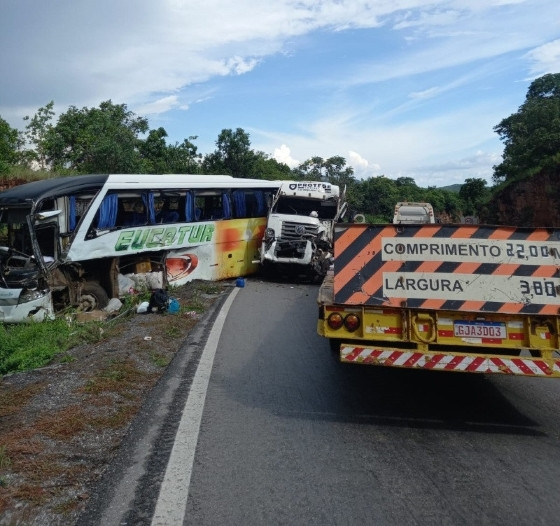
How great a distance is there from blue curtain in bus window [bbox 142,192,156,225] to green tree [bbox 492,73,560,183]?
25.8 metres

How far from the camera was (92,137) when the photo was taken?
29188 mm

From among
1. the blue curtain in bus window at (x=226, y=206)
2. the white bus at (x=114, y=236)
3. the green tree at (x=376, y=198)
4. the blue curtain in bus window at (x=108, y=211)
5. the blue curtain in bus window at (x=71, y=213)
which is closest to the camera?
the white bus at (x=114, y=236)

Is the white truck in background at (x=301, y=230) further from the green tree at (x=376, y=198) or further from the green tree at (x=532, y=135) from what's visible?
the green tree at (x=376, y=198)

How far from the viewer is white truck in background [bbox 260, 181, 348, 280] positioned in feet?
49.5

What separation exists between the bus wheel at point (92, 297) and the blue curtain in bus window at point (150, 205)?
2258 millimetres

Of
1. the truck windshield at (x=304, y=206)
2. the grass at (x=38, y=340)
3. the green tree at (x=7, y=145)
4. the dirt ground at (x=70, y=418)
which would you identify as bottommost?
the grass at (x=38, y=340)

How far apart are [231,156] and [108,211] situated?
92.0 feet

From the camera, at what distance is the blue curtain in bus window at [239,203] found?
53.0ft

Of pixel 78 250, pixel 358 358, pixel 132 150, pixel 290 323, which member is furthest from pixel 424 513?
pixel 132 150

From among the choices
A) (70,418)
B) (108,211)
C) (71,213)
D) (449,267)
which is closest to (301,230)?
(108,211)

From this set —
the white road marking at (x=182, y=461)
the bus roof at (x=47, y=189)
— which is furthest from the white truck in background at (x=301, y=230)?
the white road marking at (x=182, y=461)

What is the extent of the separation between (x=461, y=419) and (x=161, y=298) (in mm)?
6796

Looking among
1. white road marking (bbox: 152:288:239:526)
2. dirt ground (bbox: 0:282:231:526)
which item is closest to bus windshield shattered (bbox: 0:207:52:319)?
dirt ground (bbox: 0:282:231:526)

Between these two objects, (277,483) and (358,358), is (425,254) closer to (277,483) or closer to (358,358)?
(358,358)
